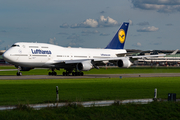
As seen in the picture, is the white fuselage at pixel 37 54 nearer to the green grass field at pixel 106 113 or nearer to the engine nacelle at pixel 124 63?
the engine nacelle at pixel 124 63

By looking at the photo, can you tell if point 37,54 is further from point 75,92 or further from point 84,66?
point 75,92

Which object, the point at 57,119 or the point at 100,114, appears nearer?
the point at 57,119

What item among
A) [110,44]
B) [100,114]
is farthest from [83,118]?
[110,44]

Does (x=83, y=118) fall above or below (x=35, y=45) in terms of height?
below

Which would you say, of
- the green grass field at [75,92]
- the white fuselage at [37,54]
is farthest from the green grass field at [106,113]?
the white fuselage at [37,54]

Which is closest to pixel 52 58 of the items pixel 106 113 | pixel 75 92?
pixel 75 92

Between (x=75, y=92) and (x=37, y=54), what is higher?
(x=37, y=54)

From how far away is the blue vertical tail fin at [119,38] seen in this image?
6419 cm

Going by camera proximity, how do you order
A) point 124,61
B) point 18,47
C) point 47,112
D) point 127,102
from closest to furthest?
point 47,112 → point 127,102 → point 18,47 → point 124,61

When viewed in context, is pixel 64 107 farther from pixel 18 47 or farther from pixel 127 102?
pixel 18 47

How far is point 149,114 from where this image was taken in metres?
17.2

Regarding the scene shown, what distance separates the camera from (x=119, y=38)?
6438 centimetres

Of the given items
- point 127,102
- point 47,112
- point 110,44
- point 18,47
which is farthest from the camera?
point 110,44

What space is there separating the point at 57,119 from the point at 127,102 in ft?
15.9
